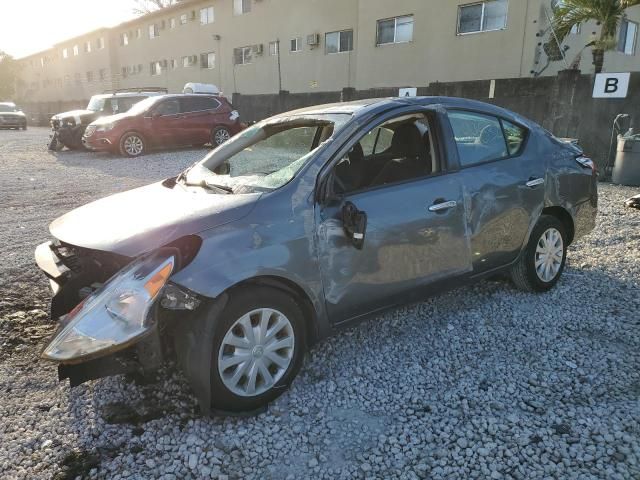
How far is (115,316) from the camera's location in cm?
240

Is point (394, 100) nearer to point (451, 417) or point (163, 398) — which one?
point (451, 417)

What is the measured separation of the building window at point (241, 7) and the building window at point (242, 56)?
1.79m

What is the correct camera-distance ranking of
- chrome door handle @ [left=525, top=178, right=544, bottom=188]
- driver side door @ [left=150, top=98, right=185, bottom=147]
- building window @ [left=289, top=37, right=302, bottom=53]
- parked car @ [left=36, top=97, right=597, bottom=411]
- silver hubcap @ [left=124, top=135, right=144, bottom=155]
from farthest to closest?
building window @ [left=289, top=37, right=302, bottom=53] → driver side door @ [left=150, top=98, right=185, bottom=147] → silver hubcap @ [left=124, top=135, right=144, bottom=155] → chrome door handle @ [left=525, top=178, right=544, bottom=188] → parked car @ [left=36, top=97, right=597, bottom=411]

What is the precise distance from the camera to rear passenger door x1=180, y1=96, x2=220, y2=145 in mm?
14438

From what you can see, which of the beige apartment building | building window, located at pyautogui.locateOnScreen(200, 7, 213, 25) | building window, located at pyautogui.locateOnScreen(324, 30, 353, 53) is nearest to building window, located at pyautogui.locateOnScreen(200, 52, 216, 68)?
the beige apartment building

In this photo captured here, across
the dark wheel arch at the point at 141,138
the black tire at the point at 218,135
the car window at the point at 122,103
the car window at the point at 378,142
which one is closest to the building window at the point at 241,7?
the car window at the point at 122,103

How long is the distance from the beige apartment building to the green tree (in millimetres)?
27683

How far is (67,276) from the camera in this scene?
2906mm

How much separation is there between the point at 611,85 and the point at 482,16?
23.0 feet

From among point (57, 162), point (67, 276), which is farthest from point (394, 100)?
point (57, 162)

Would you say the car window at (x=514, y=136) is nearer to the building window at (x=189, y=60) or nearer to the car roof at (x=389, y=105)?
the car roof at (x=389, y=105)

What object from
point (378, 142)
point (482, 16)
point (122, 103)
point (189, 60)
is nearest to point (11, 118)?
point (189, 60)

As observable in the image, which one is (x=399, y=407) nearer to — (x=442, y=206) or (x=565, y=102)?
(x=442, y=206)

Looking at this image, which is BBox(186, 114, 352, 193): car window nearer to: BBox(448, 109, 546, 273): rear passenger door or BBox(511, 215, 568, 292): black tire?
BBox(448, 109, 546, 273): rear passenger door
